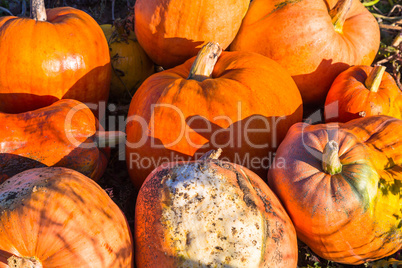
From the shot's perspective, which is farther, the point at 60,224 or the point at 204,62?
the point at 204,62

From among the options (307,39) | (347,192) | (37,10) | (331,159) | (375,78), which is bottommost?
(347,192)

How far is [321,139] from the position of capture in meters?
2.48

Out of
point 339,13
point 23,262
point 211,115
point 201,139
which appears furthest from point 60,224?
point 339,13

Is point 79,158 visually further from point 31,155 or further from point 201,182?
point 201,182

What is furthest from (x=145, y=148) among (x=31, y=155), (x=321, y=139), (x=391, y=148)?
A: (x=391, y=148)

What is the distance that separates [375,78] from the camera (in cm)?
306

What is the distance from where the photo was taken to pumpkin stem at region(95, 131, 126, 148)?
2.81 m

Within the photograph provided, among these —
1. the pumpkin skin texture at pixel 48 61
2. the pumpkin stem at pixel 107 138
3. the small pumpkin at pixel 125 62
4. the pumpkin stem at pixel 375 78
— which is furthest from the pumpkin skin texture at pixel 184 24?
the pumpkin stem at pixel 375 78

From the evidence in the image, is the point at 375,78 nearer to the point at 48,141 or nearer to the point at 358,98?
the point at 358,98

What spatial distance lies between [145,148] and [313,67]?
166cm

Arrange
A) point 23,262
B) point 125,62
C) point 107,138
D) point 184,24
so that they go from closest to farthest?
point 23,262
point 107,138
point 184,24
point 125,62

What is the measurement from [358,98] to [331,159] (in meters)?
1.04

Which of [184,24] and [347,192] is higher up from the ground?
[184,24]

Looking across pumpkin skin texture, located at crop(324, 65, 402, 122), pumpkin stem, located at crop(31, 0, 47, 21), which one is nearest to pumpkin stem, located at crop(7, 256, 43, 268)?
pumpkin stem, located at crop(31, 0, 47, 21)
